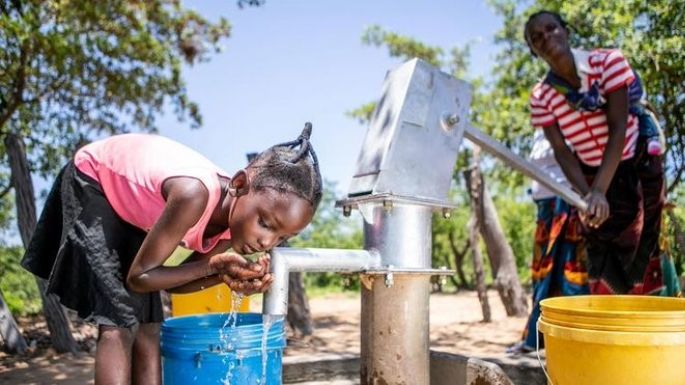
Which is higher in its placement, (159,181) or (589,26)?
(589,26)

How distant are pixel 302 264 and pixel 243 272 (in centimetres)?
21

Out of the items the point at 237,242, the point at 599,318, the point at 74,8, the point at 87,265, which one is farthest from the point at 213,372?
the point at 74,8

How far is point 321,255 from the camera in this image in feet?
6.42

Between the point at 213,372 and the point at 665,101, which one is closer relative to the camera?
the point at 213,372

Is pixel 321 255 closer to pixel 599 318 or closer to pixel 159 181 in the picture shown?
pixel 159 181

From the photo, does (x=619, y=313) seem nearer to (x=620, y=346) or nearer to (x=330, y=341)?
(x=620, y=346)

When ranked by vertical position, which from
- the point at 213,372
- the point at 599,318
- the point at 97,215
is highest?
the point at 97,215

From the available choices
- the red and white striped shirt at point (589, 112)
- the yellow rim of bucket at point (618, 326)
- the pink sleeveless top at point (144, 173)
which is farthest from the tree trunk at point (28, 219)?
the yellow rim of bucket at point (618, 326)

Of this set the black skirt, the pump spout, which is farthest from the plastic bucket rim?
the black skirt

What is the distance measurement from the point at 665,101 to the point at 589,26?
108 centimetres

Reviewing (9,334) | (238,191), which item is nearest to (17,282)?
(9,334)

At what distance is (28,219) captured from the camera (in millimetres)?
4898

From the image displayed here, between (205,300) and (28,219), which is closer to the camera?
(205,300)

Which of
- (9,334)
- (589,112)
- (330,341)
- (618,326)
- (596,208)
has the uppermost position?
(589,112)
